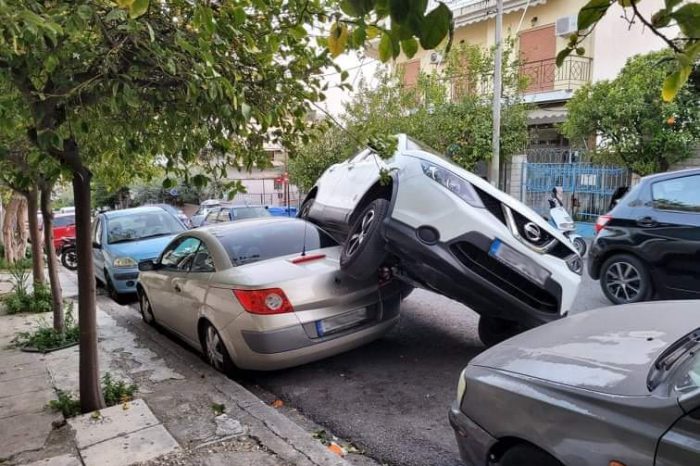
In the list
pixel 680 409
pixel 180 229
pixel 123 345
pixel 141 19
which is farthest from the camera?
pixel 180 229

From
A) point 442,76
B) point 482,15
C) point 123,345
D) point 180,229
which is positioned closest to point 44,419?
point 123,345

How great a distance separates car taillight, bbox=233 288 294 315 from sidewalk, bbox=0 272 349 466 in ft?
2.32

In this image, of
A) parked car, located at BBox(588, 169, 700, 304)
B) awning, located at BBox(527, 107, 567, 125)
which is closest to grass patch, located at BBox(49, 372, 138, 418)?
parked car, located at BBox(588, 169, 700, 304)

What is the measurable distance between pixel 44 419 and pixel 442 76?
50.6 ft

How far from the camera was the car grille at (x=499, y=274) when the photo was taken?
4398 mm

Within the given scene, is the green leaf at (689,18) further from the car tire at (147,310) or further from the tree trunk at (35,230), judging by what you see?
the tree trunk at (35,230)

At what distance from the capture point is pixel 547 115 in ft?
55.7

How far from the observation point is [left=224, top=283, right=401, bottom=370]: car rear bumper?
14.7ft

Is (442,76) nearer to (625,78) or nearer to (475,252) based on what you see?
(625,78)

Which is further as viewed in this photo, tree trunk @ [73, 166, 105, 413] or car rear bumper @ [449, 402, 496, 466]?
tree trunk @ [73, 166, 105, 413]

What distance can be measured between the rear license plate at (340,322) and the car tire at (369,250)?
371 mm

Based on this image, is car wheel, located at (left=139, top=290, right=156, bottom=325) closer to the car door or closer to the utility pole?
the car door

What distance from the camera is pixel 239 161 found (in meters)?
4.12

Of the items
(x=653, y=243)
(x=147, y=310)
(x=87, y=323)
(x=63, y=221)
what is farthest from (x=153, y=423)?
(x=63, y=221)
